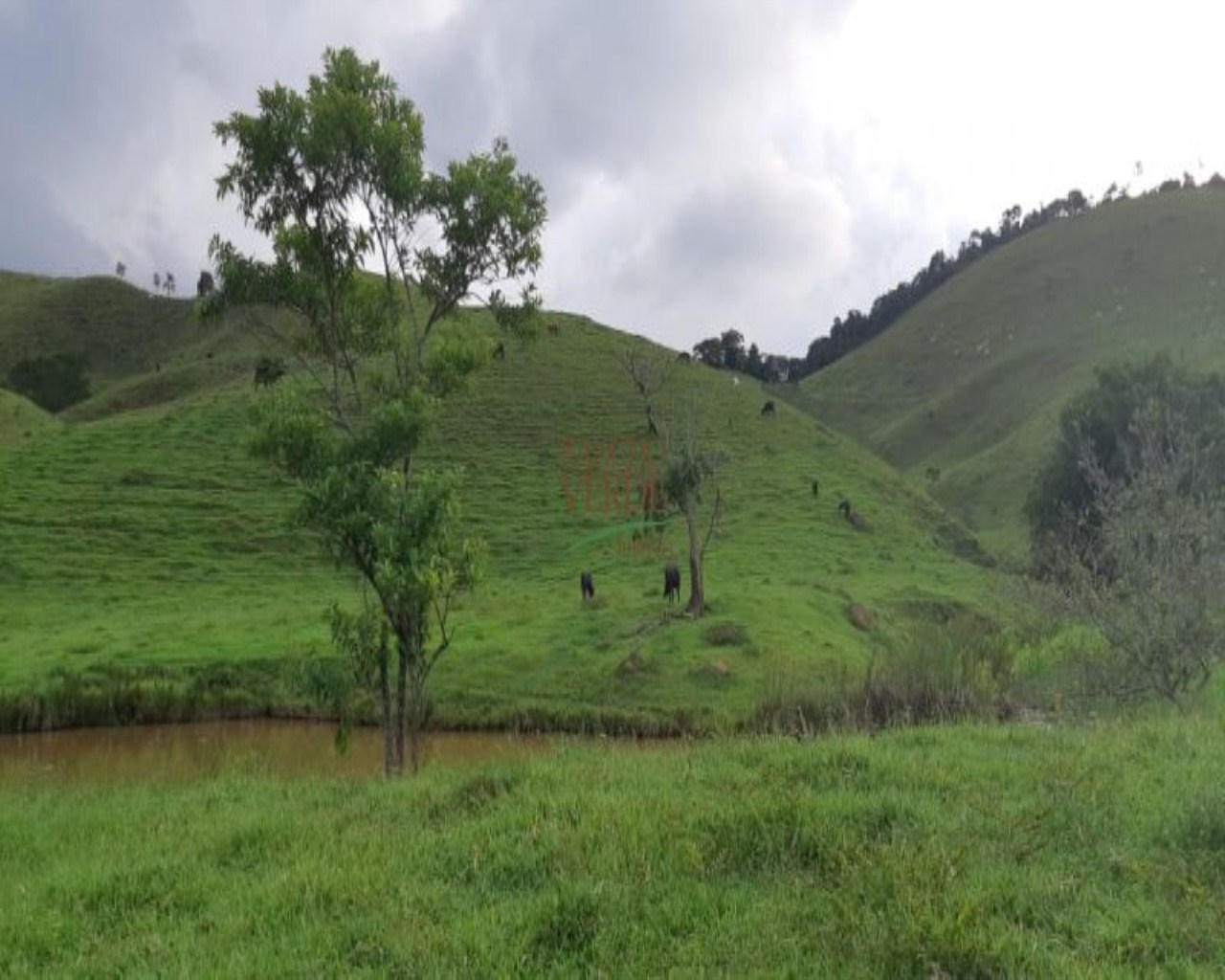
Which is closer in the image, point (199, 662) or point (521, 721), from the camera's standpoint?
point (521, 721)

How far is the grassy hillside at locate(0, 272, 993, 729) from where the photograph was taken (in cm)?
2947

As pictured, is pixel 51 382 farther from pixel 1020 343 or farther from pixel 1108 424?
pixel 1020 343

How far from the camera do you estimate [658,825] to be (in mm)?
8133

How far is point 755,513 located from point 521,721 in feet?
108

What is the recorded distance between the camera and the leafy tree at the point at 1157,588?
15.9 metres

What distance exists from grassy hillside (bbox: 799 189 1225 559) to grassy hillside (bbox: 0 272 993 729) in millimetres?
21231

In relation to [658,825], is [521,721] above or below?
below

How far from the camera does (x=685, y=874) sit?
7.34 metres

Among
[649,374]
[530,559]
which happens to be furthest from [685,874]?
[530,559]

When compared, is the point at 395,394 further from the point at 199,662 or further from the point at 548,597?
the point at 548,597

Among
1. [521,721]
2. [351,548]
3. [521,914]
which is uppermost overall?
[351,548]

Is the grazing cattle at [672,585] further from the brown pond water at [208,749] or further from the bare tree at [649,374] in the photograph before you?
the brown pond water at [208,749]

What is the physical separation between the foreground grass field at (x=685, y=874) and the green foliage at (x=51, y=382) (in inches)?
4251

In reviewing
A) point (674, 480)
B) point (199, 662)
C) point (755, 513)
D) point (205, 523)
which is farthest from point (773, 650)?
point (205, 523)
